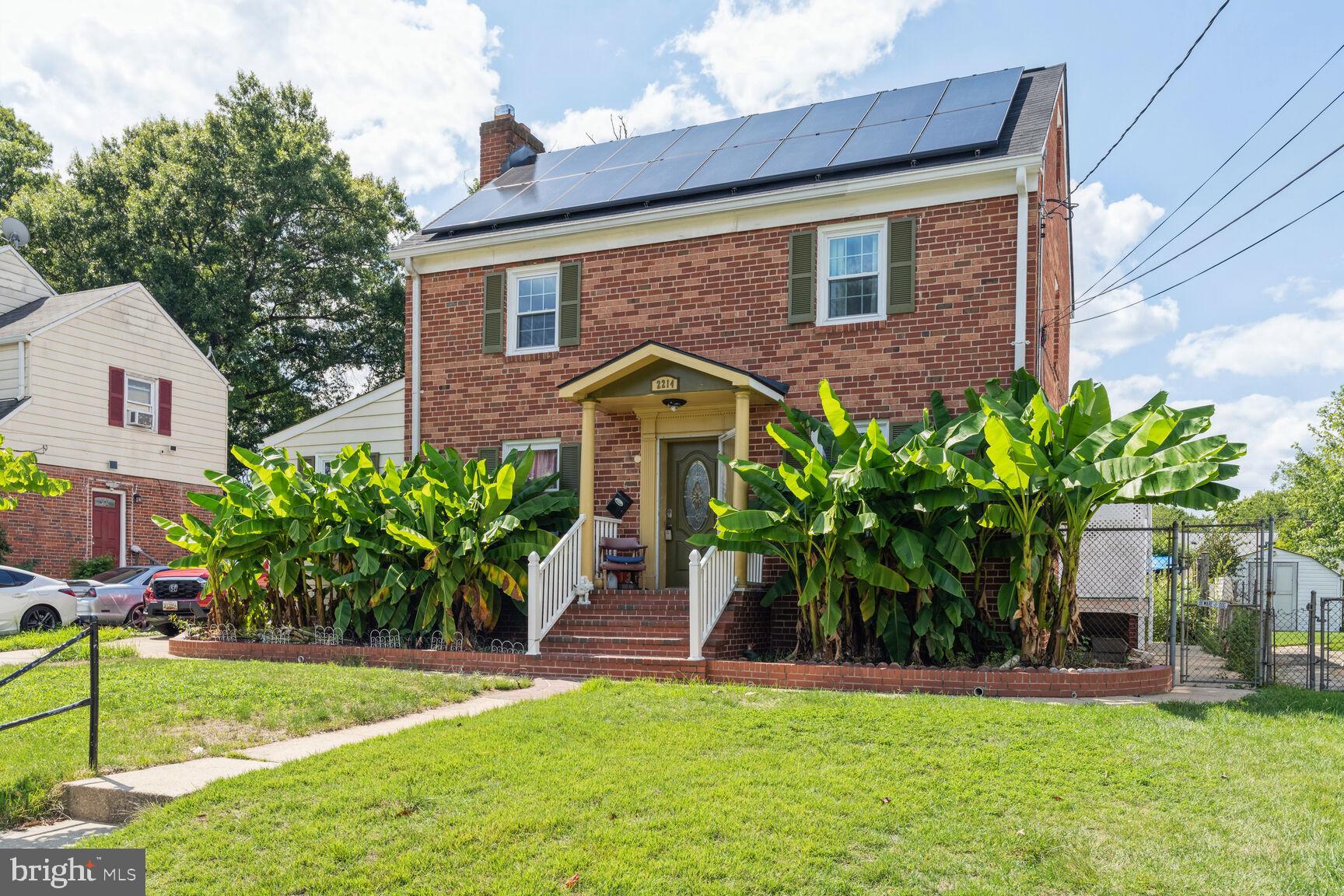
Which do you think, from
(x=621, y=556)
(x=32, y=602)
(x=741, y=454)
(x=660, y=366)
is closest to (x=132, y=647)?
(x=32, y=602)

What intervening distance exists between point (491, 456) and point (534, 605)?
3.99 m

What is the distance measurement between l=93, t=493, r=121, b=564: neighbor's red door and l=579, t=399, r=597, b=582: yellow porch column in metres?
14.2

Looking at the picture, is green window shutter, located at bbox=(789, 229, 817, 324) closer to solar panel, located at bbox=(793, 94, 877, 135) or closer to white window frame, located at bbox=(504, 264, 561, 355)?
solar panel, located at bbox=(793, 94, 877, 135)

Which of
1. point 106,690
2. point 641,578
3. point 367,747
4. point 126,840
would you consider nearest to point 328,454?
point 641,578

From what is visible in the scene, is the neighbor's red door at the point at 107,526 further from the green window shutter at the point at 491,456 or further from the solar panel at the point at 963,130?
the solar panel at the point at 963,130

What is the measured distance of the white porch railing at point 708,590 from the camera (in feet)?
37.0

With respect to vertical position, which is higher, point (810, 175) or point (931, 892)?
point (810, 175)

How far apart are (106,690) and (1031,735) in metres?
8.31

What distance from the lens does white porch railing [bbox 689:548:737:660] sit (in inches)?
444

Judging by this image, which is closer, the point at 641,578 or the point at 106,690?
the point at 106,690

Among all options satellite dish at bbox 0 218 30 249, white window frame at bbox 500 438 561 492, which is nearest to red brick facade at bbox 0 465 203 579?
satellite dish at bbox 0 218 30 249

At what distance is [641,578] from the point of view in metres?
14.5

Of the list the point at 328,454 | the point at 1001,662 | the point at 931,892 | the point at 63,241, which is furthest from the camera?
the point at 63,241

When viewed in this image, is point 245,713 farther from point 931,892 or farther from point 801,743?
point 931,892
